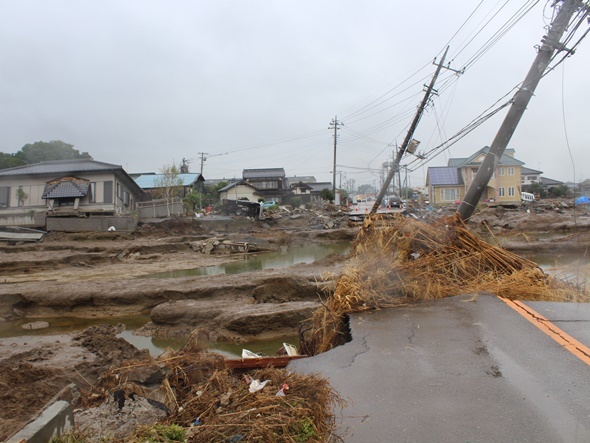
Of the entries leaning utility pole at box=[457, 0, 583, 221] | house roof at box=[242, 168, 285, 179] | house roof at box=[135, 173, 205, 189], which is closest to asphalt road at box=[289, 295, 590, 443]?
leaning utility pole at box=[457, 0, 583, 221]

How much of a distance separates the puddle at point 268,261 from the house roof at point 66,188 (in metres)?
13.2

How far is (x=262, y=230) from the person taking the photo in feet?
109

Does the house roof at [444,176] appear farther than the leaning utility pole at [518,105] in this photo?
Yes

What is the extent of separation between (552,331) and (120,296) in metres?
10.2

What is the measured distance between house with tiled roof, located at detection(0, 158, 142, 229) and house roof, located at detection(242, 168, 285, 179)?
1270 inches

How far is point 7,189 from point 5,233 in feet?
24.8

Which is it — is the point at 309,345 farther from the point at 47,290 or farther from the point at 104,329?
the point at 47,290

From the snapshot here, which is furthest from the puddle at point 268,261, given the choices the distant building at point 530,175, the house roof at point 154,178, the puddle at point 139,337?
the distant building at point 530,175

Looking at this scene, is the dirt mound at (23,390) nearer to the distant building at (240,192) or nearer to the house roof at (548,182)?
the distant building at (240,192)

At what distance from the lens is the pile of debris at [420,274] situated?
19.9 feet

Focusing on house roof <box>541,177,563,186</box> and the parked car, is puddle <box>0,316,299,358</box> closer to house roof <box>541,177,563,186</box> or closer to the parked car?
the parked car

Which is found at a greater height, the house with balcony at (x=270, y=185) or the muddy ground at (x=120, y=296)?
the house with balcony at (x=270, y=185)

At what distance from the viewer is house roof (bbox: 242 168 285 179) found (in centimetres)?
6125

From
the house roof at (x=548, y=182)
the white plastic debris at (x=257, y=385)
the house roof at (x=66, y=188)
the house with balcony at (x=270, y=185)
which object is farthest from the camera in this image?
the house roof at (x=548, y=182)
